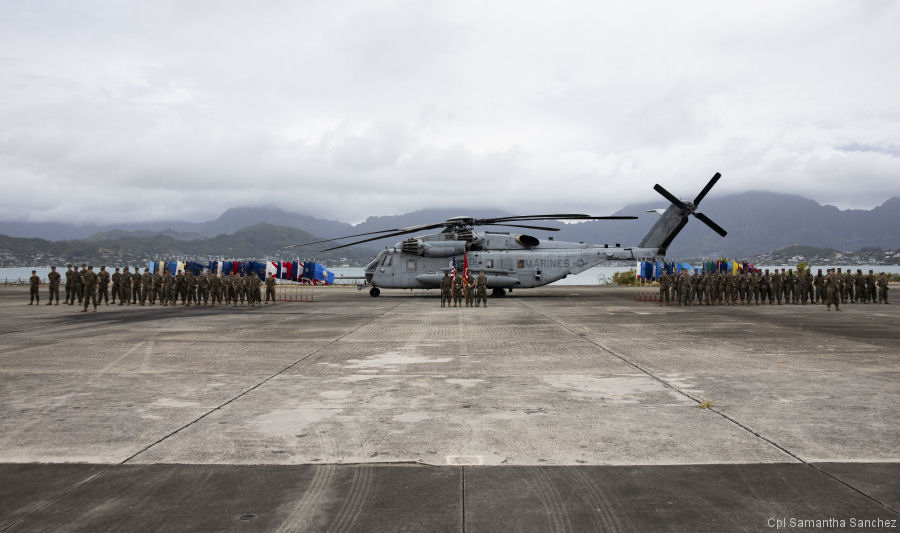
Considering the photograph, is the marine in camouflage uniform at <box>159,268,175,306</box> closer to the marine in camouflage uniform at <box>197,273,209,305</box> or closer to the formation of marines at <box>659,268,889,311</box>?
the marine in camouflage uniform at <box>197,273,209,305</box>

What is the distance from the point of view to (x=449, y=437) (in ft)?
17.0

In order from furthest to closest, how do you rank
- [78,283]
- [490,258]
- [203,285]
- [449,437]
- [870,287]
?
[490,258] → [870,287] → [203,285] → [78,283] → [449,437]

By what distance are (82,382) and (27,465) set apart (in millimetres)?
3699

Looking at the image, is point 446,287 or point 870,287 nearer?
point 446,287

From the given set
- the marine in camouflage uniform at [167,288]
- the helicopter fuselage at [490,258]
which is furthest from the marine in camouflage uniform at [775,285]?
the marine in camouflage uniform at [167,288]

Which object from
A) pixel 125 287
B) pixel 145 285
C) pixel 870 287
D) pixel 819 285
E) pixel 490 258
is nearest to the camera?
pixel 819 285

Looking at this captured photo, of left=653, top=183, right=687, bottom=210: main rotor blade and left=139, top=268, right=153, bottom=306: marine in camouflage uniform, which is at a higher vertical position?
left=653, top=183, right=687, bottom=210: main rotor blade

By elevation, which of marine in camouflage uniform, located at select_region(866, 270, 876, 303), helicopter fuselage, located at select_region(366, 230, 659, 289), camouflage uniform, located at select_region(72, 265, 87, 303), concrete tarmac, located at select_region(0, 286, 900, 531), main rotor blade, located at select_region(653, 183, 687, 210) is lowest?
concrete tarmac, located at select_region(0, 286, 900, 531)

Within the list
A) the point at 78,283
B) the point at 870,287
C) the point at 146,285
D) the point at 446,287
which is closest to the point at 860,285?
the point at 870,287

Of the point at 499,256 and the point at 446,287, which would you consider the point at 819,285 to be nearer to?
the point at 499,256

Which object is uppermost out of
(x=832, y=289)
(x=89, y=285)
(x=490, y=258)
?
(x=490, y=258)

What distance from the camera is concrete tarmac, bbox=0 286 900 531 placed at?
142 inches

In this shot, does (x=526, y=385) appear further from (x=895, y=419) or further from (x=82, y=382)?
(x=82, y=382)

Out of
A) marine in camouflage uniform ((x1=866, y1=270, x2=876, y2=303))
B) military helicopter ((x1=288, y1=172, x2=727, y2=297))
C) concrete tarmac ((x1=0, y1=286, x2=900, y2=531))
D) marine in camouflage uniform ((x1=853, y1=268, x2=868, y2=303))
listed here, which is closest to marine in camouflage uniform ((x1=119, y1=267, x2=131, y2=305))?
military helicopter ((x1=288, y1=172, x2=727, y2=297))
